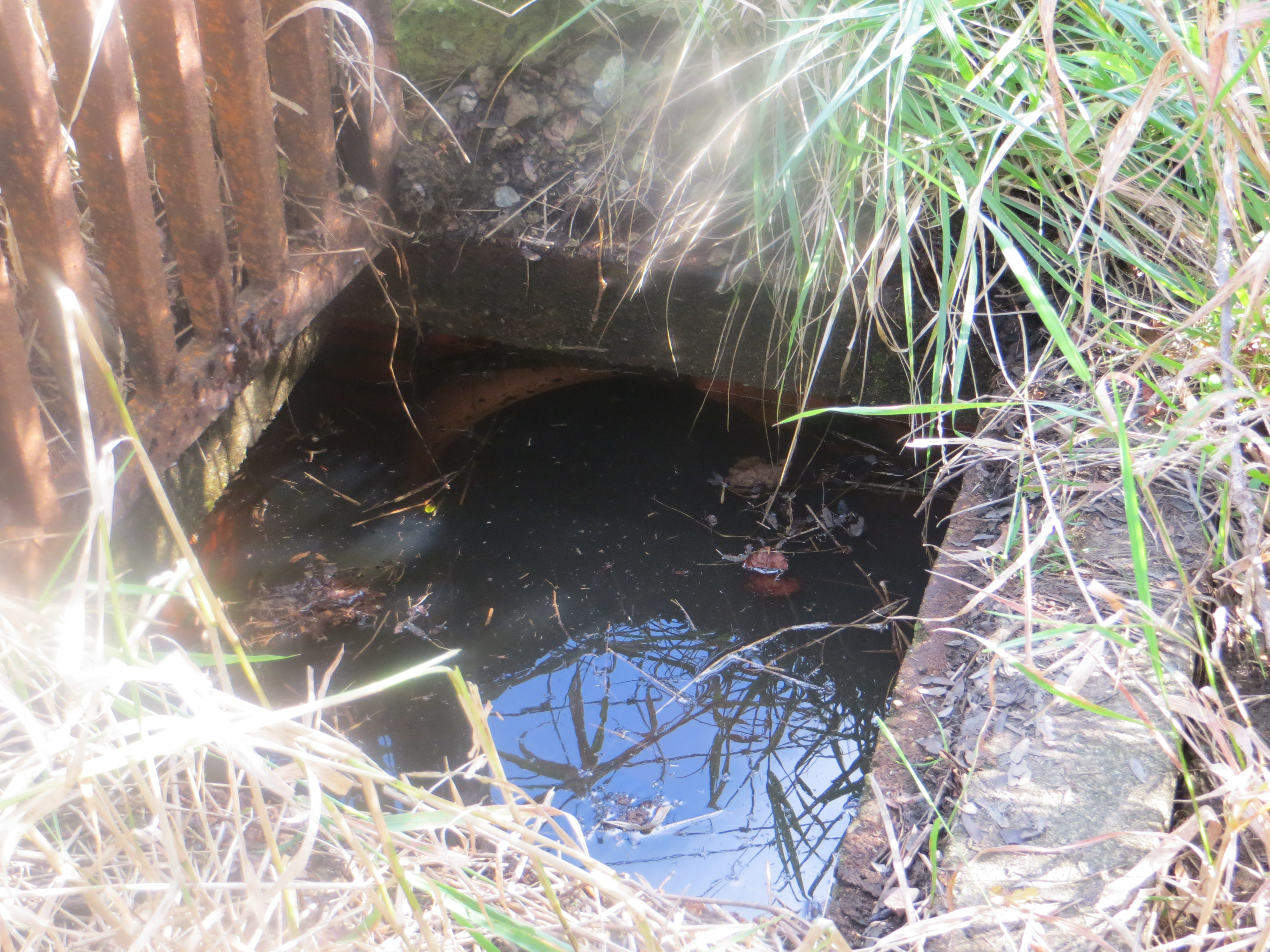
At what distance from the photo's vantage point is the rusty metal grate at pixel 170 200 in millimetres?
1176

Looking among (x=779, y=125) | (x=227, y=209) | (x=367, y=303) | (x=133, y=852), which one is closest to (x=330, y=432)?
(x=367, y=303)

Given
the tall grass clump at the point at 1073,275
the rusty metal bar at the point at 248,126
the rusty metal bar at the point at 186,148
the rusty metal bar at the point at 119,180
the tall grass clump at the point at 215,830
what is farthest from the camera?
the rusty metal bar at the point at 248,126

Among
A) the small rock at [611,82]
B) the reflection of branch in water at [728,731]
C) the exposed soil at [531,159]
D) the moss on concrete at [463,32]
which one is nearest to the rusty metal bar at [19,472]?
the reflection of branch in water at [728,731]

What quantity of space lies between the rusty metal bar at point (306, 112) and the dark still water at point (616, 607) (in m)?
0.68

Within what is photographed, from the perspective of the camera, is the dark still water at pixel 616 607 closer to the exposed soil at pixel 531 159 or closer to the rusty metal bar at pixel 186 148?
the exposed soil at pixel 531 159

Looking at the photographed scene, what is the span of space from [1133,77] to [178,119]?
1606mm

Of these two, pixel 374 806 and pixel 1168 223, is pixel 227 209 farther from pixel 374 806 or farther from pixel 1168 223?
pixel 1168 223

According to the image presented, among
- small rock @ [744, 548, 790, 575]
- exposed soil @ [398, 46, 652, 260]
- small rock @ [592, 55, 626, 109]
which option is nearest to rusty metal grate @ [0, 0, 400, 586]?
exposed soil @ [398, 46, 652, 260]

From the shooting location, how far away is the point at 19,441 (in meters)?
1.20

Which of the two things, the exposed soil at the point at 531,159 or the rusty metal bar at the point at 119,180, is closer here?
the rusty metal bar at the point at 119,180

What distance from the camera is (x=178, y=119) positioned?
1.38 meters

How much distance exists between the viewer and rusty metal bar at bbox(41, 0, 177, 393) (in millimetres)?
1186

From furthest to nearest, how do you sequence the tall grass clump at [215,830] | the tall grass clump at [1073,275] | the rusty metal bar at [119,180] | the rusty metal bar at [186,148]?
the rusty metal bar at [186,148] < the rusty metal bar at [119,180] < the tall grass clump at [1073,275] < the tall grass clump at [215,830]

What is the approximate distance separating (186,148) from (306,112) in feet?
1.25
